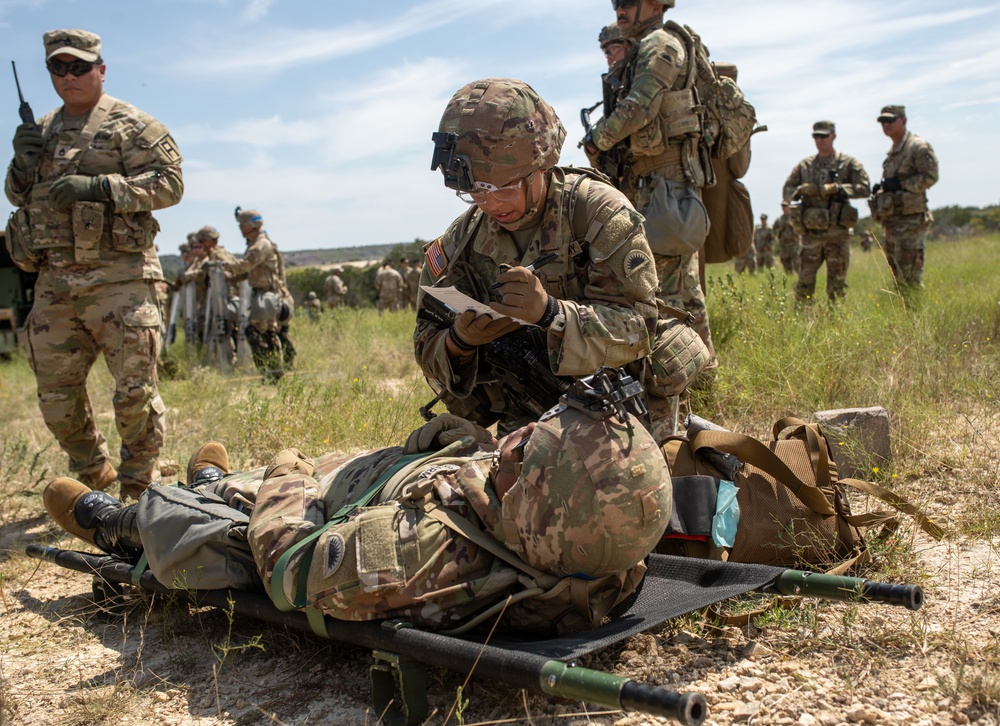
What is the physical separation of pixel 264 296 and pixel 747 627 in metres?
8.14

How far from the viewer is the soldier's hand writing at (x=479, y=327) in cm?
286

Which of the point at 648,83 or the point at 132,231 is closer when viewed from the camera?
the point at 132,231

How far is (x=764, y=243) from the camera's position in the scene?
24219 millimetres

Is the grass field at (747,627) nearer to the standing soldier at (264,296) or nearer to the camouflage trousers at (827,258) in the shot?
the camouflage trousers at (827,258)

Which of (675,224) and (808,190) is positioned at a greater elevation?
(808,190)

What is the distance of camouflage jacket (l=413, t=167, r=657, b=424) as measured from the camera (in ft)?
9.15

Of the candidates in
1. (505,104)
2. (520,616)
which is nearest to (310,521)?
(520,616)

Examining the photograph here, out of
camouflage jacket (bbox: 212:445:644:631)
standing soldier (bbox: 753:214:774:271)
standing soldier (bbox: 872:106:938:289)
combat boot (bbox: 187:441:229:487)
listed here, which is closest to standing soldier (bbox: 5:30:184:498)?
combat boot (bbox: 187:441:229:487)

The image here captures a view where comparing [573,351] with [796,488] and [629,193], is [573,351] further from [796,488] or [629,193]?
[629,193]

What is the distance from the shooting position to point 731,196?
515 cm

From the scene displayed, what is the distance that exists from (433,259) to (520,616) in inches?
57.0

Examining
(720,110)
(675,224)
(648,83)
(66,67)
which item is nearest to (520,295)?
(675,224)

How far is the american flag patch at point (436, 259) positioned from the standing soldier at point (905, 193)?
7.18 meters

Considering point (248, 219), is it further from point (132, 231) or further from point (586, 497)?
point (586, 497)
